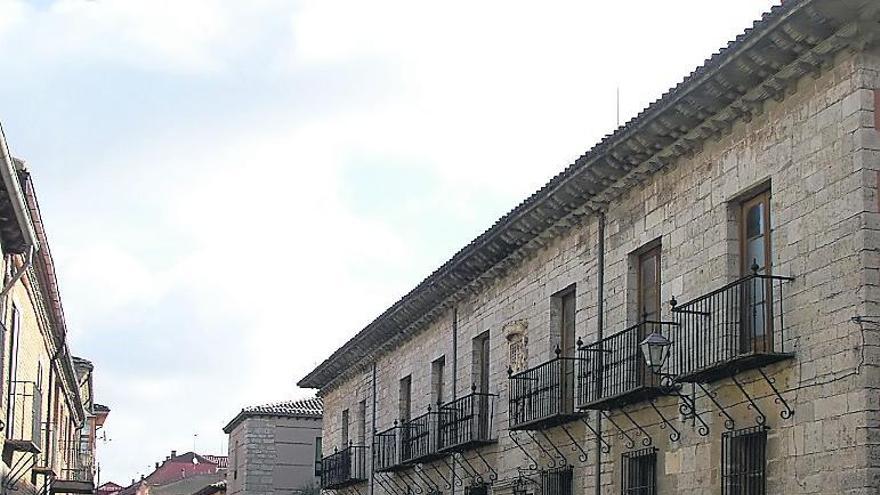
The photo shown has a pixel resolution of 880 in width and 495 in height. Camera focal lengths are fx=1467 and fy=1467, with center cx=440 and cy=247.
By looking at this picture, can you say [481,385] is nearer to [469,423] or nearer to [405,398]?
[469,423]

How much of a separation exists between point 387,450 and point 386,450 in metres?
0.16

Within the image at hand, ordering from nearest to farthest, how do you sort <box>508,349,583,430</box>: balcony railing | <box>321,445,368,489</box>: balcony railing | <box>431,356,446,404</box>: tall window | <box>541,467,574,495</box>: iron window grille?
<box>508,349,583,430</box>: balcony railing → <box>541,467,574,495</box>: iron window grille → <box>431,356,446,404</box>: tall window → <box>321,445,368,489</box>: balcony railing

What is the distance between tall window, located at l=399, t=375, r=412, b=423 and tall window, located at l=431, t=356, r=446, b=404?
2.00m

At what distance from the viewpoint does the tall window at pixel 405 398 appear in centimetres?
2900

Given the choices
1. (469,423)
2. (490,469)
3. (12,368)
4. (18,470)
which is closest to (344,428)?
(469,423)

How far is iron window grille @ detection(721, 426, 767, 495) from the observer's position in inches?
558

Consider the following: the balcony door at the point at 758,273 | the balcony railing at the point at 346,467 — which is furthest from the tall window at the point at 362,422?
the balcony door at the point at 758,273

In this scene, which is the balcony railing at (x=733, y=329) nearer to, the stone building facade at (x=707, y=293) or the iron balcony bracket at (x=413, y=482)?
the stone building facade at (x=707, y=293)

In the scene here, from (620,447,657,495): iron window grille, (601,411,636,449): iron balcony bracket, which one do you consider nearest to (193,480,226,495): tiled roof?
(601,411,636,449): iron balcony bracket

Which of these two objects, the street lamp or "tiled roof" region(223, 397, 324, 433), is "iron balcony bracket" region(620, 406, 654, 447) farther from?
"tiled roof" region(223, 397, 324, 433)

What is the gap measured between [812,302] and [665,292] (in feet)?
11.1

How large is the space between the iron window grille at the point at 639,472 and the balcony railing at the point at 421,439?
23.8ft

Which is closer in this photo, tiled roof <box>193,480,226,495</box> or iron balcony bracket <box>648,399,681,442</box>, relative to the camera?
iron balcony bracket <box>648,399,681,442</box>

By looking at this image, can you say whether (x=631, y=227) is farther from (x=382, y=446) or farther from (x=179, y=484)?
(x=179, y=484)
